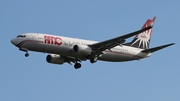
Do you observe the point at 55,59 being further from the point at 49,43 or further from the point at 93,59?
the point at 49,43

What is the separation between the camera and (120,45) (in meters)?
65.3

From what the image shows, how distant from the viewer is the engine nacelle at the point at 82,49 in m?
63.4

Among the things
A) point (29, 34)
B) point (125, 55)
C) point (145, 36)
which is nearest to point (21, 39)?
point (29, 34)

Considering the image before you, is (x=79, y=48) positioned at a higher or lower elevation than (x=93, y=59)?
higher

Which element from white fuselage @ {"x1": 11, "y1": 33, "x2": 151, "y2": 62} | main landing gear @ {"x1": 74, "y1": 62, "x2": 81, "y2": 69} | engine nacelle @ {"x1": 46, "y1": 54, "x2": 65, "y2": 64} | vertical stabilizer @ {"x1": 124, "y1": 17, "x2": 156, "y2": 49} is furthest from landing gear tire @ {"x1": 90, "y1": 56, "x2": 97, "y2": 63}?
vertical stabilizer @ {"x1": 124, "y1": 17, "x2": 156, "y2": 49}

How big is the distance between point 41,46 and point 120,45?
10.8 metres

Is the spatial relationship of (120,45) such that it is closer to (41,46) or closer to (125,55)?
(125,55)

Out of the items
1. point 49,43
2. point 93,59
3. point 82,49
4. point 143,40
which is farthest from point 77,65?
point 143,40

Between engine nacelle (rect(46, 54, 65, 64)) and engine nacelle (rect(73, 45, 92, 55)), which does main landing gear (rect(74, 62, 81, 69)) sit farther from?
engine nacelle (rect(73, 45, 92, 55))

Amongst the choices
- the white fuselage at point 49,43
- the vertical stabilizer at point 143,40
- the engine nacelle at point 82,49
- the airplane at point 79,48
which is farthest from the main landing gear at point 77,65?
the vertical stabilizer at point 143,40

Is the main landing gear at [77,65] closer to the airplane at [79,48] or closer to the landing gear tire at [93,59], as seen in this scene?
the airplane at [79,48]

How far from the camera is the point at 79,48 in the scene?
6344 cm

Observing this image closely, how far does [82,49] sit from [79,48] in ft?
1.69

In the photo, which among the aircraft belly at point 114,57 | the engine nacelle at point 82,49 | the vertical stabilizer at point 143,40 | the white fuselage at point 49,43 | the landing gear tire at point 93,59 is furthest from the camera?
the vertical stabilizer at point 143,40
